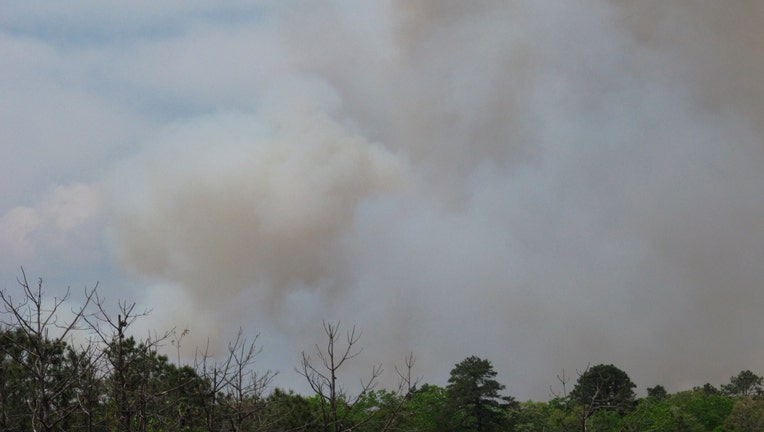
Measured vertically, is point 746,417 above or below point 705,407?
below

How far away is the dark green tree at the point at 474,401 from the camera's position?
221 ft

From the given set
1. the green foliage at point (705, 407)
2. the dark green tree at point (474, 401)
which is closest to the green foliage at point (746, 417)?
the green foliage at point (705, 407)

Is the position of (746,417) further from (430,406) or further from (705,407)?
(430,406)

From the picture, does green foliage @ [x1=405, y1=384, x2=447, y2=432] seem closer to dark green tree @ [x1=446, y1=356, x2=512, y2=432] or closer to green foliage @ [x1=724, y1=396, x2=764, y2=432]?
dark green tree @ [x1=446, y1=356, x2=512, y2=432]

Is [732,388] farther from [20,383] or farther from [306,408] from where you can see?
[20,383]

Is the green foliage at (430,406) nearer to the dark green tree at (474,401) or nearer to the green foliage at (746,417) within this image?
the dark green tree at (474,401)

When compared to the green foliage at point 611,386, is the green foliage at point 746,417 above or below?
below

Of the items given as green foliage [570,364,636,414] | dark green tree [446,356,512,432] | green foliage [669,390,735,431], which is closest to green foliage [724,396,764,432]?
green foliage [669,390,735,431]

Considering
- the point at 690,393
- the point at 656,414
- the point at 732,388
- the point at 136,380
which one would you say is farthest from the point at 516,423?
the point at 732,388

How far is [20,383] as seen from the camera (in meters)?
30.6

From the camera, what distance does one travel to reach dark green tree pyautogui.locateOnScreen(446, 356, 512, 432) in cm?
6744

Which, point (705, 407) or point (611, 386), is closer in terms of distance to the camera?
point (611, 386)

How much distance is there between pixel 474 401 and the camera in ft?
225

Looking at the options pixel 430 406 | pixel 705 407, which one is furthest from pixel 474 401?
pixel 705 407
